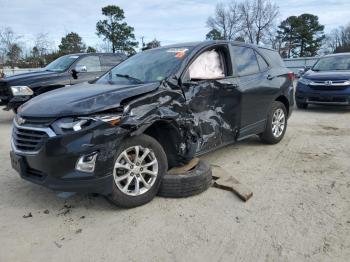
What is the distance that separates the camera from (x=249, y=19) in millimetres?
59281

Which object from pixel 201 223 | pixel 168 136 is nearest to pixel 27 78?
pixel 168 136

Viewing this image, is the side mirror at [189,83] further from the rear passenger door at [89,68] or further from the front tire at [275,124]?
the rear passenger door at [89,68]

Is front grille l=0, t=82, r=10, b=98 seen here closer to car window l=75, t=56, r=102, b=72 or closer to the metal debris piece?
car window l=75, t=56, r=102, b=72

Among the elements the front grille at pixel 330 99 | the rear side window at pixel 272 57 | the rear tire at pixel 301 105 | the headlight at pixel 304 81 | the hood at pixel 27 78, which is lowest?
the rear tire at pixel 301 105

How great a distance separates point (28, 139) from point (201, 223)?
190 centimetres

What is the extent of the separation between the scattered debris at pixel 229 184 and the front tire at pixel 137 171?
778 millimetres

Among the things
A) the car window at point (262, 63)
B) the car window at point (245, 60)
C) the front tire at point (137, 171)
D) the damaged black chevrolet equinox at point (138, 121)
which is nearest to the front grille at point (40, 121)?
the damaged black chevrolet equinox at point (138, 121)

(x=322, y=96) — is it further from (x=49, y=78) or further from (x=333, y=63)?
(x=49, y=78)

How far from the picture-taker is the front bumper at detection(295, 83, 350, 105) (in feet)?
32.5

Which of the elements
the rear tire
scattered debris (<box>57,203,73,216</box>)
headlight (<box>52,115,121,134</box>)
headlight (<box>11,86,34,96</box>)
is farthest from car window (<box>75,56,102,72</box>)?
headlight (<box>52,115,121,134</box>)

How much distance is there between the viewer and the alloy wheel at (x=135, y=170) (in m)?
3.79

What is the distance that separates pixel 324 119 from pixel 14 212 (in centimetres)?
759

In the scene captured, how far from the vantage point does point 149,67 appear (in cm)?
484

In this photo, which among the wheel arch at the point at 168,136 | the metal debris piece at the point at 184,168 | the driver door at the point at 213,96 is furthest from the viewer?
the driver door at the point at 213,96
